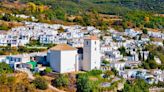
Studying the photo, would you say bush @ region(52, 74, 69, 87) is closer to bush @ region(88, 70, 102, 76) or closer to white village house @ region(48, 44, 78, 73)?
white village house @ region(48, 44, 78, 73)

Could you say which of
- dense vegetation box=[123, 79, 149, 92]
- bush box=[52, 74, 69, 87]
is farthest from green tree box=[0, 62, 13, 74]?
dense vegetation box=[123, 79, 149, 92]

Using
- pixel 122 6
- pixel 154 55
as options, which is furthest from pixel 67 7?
pixel 154 55

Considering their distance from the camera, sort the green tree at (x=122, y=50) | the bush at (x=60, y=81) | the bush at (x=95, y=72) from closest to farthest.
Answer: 1. the bush at (x=60, y=81)
2. the bush at (x=95, y=72)
3. the green tree at (x=122, y=50)

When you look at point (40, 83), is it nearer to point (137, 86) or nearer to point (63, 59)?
point (63, 59)

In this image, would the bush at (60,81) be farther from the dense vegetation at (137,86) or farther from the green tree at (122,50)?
the green tree at (122,50)

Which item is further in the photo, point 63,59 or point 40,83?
point 63,59

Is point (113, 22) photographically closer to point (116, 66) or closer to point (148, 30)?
point (148, 30)

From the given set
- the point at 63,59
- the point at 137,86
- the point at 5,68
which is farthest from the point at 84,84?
the point at 5,68

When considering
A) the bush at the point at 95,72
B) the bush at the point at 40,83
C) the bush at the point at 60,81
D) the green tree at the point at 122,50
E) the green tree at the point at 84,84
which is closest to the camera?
the bush at the point at 40,83

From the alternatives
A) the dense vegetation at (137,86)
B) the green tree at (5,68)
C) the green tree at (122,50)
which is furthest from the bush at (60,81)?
the green tree at (122,50)
